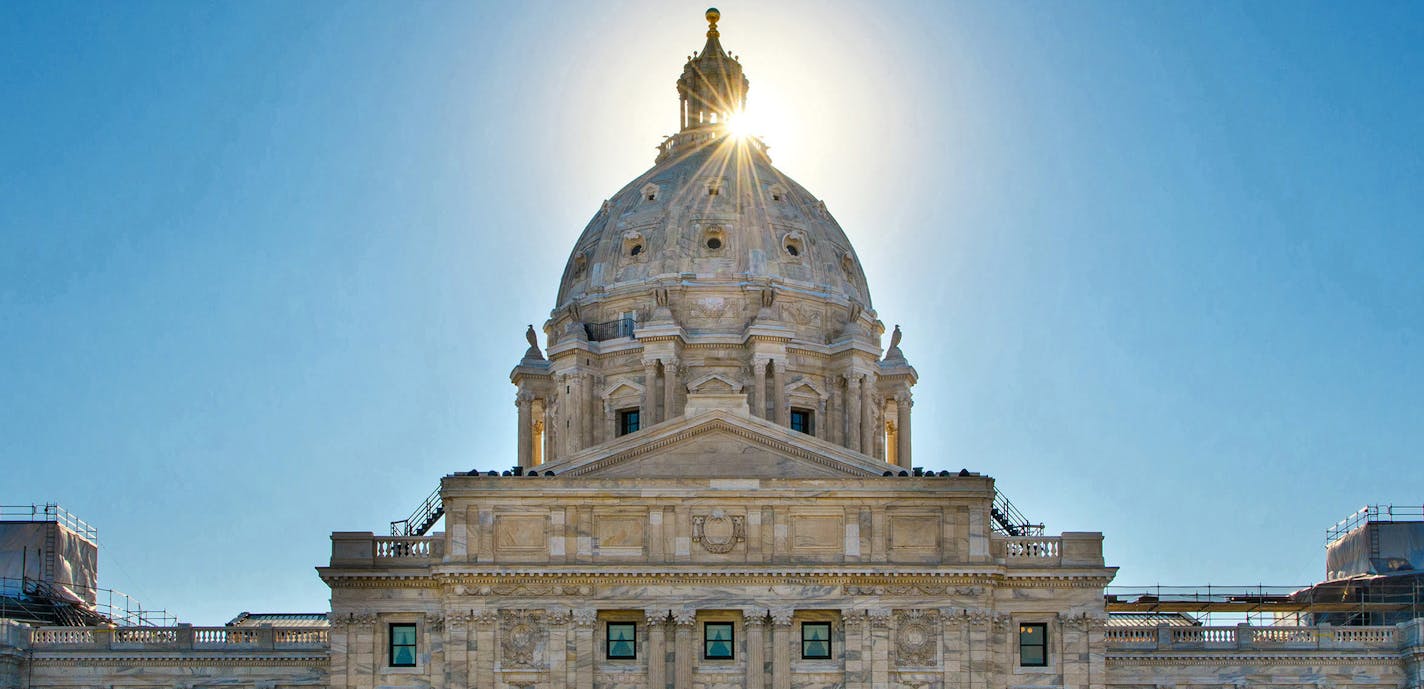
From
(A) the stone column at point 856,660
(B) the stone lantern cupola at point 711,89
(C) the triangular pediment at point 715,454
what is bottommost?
(A) the stone column at point 856,660

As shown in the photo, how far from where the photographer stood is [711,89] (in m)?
105

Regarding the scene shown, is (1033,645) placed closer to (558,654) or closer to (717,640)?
(717,640)

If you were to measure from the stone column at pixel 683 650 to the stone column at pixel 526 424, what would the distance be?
25950 millimetres

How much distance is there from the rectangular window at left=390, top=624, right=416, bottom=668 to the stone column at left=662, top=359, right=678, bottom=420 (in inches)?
835

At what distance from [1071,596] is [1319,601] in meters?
19.3

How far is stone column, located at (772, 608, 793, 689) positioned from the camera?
6988 centimetres

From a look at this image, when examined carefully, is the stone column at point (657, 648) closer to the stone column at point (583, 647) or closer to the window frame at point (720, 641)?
the window frame at point (720, 641)

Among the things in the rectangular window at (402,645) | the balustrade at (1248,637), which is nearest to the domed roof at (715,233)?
the balustrade at (1248,637)

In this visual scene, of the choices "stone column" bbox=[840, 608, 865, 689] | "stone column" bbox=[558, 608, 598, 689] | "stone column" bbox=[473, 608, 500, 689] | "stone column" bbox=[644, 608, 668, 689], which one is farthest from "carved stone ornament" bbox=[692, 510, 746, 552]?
"stone column" bbox=[473, 608, 500, 689]

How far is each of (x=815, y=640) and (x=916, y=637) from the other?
331 cm

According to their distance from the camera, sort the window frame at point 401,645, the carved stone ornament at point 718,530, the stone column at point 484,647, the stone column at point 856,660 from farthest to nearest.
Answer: the window frame at point 401,645 < the carved stone ornament at point 718,530 < the stone column at point 484,647 < the stone column at point 856,660

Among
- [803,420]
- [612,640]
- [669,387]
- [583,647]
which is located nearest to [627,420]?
[669,387]

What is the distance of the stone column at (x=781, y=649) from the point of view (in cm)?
6988

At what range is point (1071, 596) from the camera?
71.4 metres
